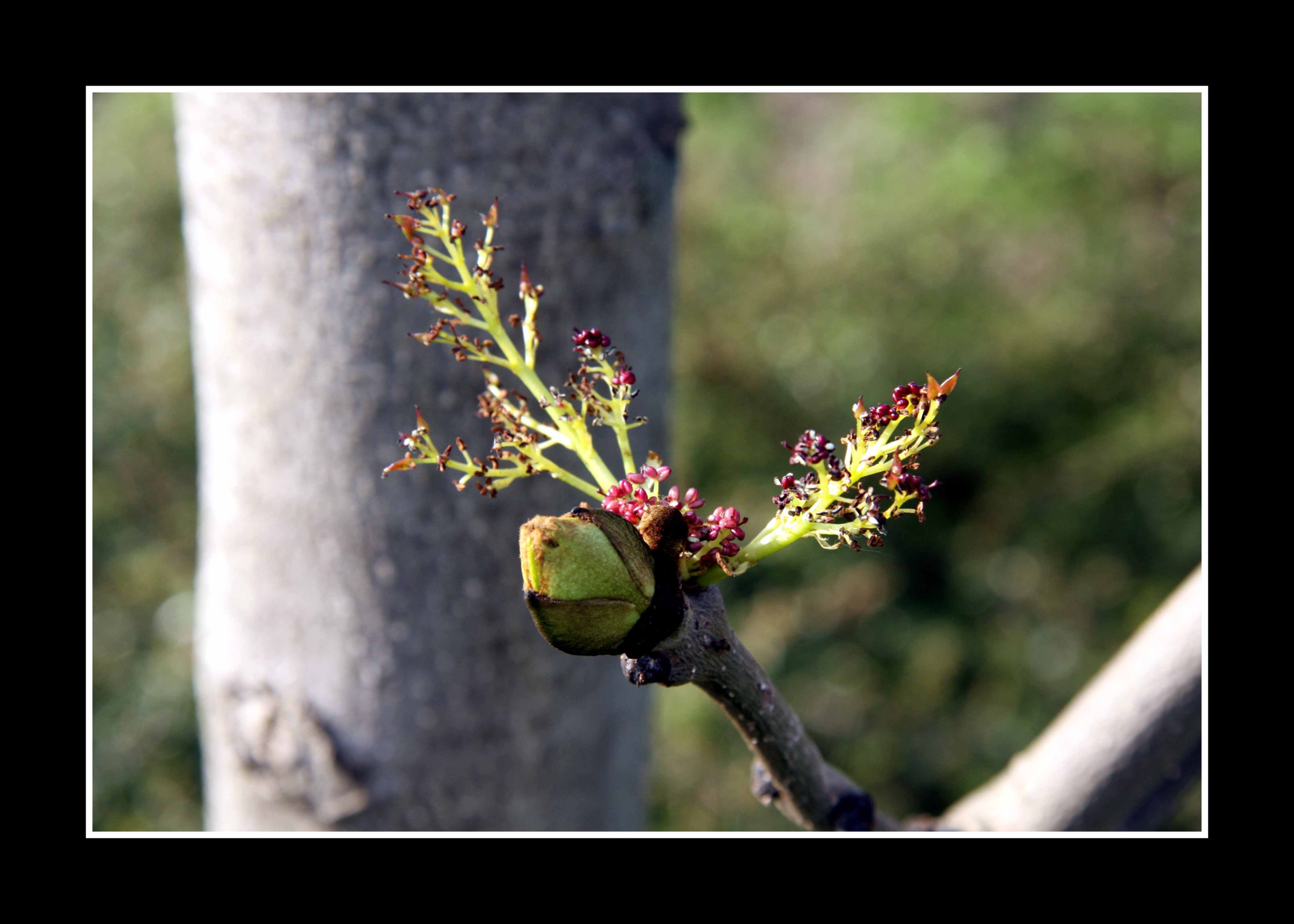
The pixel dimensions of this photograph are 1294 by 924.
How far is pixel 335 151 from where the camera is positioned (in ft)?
3.06

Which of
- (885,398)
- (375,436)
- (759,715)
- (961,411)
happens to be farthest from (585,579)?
(961,411)

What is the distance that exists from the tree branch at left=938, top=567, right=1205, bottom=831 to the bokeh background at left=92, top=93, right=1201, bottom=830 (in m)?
2.20

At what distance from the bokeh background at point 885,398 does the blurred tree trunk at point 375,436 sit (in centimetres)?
210

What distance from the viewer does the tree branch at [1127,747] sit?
934 millimetres

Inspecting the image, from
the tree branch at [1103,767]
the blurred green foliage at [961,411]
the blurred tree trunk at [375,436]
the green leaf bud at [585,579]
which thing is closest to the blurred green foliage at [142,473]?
the blurred green foliage at [961,411]

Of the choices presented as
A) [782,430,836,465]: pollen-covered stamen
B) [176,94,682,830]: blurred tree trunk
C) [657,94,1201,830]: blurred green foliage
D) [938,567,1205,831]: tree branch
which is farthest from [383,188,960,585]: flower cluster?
[657,94,1201,830]: blurred green foliage

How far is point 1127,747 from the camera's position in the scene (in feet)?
3.17

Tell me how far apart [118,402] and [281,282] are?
2.79 m

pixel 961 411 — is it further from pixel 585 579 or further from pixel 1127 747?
pixel 585 579

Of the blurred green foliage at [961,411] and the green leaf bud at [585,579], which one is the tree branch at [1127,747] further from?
the blurred green foliage at [961,411]

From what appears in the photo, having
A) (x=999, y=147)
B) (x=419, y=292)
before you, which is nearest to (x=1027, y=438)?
(x=999, y=147)

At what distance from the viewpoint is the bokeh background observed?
125 inches

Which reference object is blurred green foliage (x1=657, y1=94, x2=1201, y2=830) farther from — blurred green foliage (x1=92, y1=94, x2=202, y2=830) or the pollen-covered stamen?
the pollen-covered stamen

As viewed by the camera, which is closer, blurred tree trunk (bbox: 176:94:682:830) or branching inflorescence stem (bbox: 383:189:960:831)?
branching inflorescence stem (bbox: 383:189:960:831)
